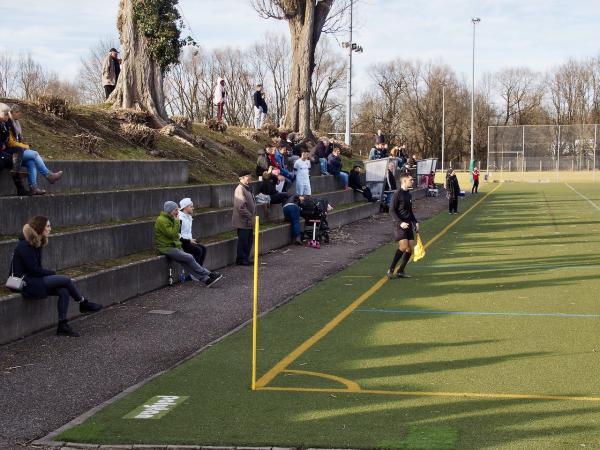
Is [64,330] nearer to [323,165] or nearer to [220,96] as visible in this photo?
[323,165]

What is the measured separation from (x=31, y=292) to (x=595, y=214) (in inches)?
1048

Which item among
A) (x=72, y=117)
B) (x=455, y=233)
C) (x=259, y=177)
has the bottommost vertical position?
(x=455, y=233)

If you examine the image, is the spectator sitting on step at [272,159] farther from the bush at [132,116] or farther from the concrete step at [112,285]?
the concrete step at [112,285]

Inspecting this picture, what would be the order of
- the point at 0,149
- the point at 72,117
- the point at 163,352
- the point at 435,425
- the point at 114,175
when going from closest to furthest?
the point at 435,425 < the point at 163,352 < the point at 0,149 < the point at 114,175 < the point at 72,117

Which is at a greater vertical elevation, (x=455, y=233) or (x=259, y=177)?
(x=259, y=177)

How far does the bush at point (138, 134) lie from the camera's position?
21719 millimetres

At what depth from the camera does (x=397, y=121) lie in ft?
350

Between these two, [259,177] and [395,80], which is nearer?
[259,177]

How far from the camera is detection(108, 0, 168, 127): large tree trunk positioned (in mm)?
23984

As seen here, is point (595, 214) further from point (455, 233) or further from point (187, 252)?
point (187, 252)

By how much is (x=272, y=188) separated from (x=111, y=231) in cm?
883

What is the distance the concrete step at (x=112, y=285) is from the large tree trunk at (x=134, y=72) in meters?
5.92

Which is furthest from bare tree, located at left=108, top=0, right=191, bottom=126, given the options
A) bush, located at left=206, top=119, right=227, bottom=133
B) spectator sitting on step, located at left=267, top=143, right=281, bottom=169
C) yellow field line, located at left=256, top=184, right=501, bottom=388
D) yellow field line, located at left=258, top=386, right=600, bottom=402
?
yellow field line, located at left=258, top=386, right=600, bottom=402

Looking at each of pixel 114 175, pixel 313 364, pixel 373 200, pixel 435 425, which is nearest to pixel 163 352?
pixel 313 364
